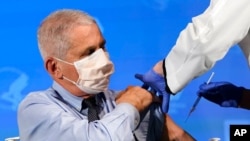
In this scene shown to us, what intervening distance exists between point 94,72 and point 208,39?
1.28 ft

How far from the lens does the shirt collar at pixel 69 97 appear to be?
5.48 ft

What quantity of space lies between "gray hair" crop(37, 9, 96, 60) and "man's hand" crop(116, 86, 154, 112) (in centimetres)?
26

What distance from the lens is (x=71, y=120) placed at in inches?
59.2

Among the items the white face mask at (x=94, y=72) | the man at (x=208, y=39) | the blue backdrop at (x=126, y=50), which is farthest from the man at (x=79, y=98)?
the blue backdrop at (x=126, y=50)

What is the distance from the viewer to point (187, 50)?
1.62 m

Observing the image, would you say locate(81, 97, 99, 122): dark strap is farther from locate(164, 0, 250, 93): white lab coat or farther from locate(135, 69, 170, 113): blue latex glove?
locate(164, 0, 250, 93): white lab coat

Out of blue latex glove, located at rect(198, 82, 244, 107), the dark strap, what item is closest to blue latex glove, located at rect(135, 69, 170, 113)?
the dark strap

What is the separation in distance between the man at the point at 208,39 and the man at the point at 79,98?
0.14m

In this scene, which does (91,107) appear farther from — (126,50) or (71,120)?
(126,50)

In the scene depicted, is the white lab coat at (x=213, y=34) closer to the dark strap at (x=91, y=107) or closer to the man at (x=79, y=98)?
the man at (x=79, y=98)

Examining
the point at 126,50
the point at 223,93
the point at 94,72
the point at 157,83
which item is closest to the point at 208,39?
the point at 157,83

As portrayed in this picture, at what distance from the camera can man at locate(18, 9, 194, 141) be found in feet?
4.82

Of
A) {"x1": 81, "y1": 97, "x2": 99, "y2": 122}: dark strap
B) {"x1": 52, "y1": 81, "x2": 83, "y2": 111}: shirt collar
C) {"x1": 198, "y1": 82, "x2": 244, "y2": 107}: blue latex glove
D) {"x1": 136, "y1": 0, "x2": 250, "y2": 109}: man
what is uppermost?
{"x1": 136, "y1": 0, "x2": 250, "y2": 109}: man

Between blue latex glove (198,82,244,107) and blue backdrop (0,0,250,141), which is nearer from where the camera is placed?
blue latex glove (198,82,244,107)
